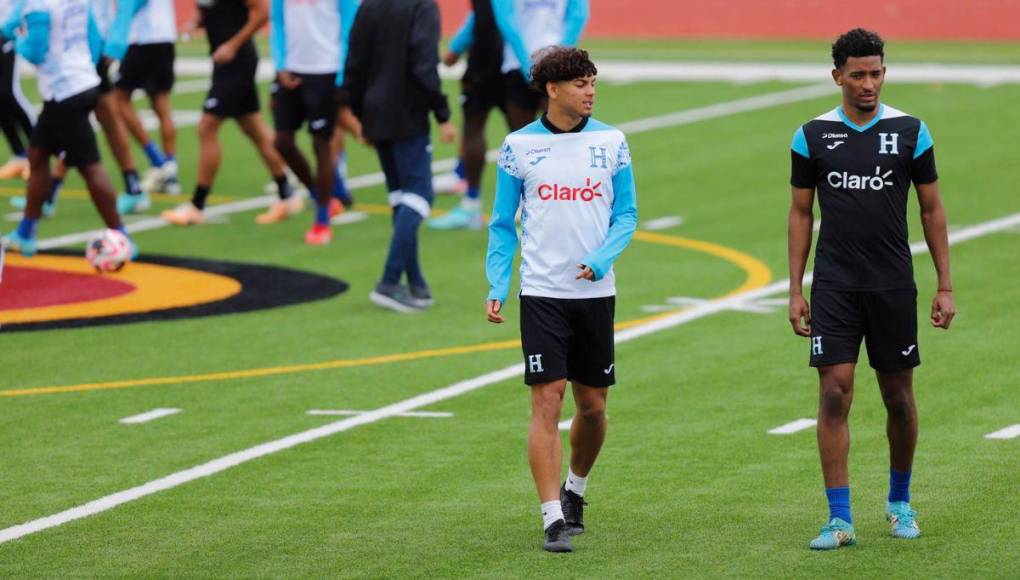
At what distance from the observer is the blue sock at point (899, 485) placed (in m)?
8.29

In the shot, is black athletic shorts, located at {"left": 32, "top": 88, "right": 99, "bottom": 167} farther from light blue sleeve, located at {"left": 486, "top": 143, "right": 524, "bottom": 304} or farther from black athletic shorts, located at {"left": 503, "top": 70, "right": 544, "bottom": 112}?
light blue sleeve, located at {"left": 486, "top": 143, "right": 524, "bottom": 304}

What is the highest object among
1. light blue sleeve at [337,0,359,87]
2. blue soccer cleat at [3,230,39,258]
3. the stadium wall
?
light blue sleeve at [337,0,359,87]

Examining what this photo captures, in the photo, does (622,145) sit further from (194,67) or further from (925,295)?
(194,67)

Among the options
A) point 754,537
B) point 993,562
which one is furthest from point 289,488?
point 993,562

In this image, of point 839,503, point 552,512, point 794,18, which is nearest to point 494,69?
point 552,512

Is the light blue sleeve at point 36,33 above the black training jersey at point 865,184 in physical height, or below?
below

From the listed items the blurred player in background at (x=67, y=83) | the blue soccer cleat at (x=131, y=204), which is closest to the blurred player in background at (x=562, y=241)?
the blurred player in background at (x=67, y=83)

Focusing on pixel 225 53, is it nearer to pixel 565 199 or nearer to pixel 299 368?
pixel 299 368

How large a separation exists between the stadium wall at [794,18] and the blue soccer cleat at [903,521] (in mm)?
26609

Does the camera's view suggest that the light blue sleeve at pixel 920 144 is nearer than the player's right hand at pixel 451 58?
Yes

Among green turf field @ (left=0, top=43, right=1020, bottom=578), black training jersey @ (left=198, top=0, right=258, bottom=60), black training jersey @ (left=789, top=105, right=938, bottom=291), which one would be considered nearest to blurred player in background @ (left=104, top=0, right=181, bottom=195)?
black training jersey @ (left=198, top=0, right=258, bottom=60)

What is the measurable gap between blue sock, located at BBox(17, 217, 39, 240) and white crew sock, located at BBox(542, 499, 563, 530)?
28.7ft

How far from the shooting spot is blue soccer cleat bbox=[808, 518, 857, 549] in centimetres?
802

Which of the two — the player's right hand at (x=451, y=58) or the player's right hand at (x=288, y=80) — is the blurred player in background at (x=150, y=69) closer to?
the player's right hand at (x=288, y=80)
